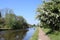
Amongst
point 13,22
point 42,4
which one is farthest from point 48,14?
point 13,22

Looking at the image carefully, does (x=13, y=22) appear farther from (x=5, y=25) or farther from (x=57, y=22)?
(x=57, y=22)

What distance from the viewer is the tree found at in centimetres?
3428

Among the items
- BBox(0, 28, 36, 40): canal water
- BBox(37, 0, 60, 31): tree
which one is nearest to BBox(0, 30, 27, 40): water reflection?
BBox(0, 28, 36, 40): canal water

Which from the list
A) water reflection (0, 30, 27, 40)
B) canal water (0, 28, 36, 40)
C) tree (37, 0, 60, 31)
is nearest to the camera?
tree (37, 0, 60, 31)

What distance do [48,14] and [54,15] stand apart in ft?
4.22

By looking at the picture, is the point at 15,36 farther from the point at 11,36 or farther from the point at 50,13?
the point at 50,13

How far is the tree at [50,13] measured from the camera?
34.3 m

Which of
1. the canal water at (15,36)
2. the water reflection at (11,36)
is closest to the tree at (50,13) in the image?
the canal water at (15,36)

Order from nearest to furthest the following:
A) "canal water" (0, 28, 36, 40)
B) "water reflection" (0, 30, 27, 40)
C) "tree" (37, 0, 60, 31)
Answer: "tree" (37, 0, 60, 31)
"water reflection" (0, 30, 27, 40)
"canal water" (0, 28, 36, 40)

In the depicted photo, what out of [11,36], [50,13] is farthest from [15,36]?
[50,13]

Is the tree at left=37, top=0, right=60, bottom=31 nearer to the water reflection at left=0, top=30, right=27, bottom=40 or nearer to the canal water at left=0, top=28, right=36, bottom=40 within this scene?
the canal water at left=0, top=28, right=36, bottom=40

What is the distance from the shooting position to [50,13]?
34.8 metres

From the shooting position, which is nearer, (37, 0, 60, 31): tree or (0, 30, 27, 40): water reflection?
(37, 0, 60, 31): tree

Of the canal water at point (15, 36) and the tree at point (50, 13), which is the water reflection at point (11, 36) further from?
the tree at point (50, 13)
